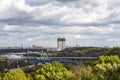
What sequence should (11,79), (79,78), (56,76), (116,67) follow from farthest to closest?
(116,67)
(79,78)
(56,76)
(11,79)

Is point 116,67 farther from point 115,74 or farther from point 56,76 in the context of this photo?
point 56,76

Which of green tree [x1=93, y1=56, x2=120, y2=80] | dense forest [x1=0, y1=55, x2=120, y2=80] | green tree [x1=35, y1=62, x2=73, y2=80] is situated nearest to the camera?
dense forest [x1=0, y1=55, x2=120, y2=80]

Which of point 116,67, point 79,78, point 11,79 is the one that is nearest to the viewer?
point 11,79

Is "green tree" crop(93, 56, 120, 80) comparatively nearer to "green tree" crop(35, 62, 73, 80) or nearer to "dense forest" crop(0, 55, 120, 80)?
"dense forest" crop(0, 55, 120, 80)

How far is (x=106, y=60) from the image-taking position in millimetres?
86000

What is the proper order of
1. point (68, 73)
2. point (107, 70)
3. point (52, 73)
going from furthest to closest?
point (107, 70) < point (68, 73) < point (52, 73)

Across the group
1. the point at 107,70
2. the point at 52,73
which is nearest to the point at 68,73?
the point at 52,73

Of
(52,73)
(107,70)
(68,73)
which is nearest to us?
(52,73)

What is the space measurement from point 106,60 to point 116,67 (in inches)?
209

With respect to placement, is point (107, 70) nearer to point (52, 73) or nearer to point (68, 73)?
point (68, 73)

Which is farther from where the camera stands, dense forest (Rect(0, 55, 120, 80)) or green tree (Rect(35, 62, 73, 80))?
green tree (Rect(35, 62, 73, 80))

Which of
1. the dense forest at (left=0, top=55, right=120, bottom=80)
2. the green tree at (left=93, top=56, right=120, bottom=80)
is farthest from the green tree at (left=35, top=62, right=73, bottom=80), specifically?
the green tree at (left=93, top=56, right=120, bottom=80)

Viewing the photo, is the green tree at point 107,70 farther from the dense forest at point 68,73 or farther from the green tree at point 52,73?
the green tree at point 52,73

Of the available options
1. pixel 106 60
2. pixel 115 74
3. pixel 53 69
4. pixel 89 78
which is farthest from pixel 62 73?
pixel 106 60
